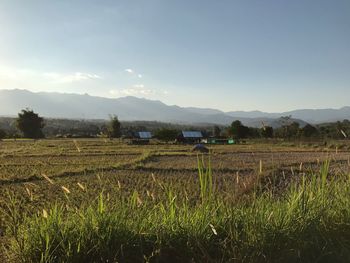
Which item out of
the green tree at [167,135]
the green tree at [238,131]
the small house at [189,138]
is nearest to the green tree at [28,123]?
the green tree at [167,135]

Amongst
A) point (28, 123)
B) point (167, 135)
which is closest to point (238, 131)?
point (167, 135)

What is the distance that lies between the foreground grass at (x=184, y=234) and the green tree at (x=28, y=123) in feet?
297

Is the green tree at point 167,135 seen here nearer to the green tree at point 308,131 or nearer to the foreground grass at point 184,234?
the green tree at point 308,131

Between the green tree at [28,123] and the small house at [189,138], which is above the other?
the green tree at [28,123]

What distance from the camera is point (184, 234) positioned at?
474 centimetres

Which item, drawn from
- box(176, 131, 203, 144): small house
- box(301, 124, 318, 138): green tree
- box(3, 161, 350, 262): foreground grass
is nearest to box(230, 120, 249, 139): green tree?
box(176, 131, 203, 144): small house

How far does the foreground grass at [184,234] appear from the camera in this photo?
4395mm

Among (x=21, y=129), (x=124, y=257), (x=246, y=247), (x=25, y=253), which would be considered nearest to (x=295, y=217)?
(x=246, y=247)

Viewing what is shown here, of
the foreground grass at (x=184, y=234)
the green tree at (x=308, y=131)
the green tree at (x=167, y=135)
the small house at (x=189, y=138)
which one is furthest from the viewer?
the green tree at (x=308, y=131)

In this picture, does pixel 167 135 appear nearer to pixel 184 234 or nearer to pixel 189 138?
pixel 189 138

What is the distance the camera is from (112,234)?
14.8 feet

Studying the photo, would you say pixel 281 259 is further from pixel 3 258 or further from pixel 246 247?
pixel 3 258

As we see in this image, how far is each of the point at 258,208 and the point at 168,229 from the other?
1236 mm

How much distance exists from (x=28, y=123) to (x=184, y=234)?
302 ft
